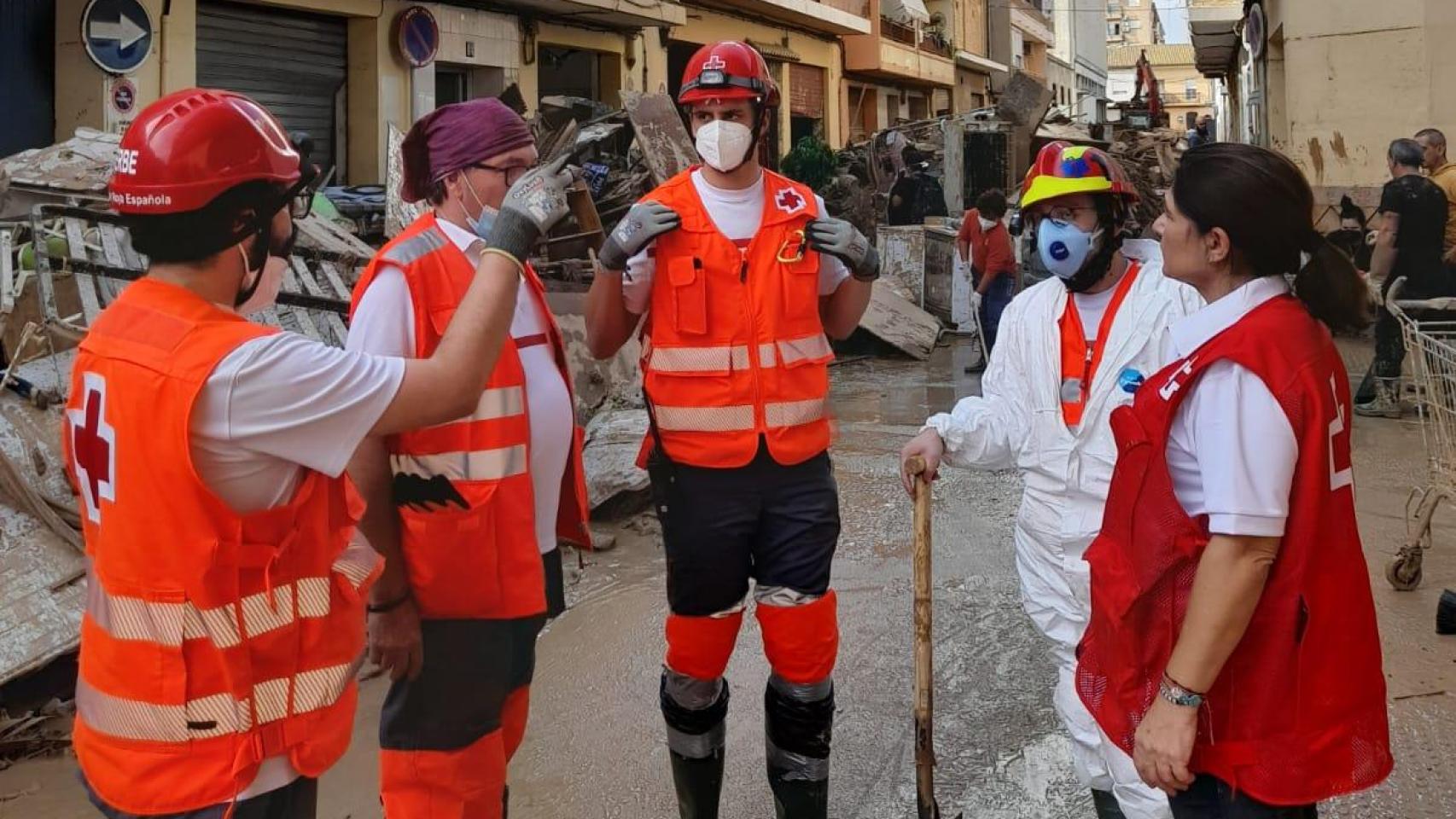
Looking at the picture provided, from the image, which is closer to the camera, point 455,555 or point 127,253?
point 455,555

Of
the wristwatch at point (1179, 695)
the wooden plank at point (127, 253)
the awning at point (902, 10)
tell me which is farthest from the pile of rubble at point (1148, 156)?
the wristwatch at point (1179, 695)

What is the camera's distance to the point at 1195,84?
82.9 m

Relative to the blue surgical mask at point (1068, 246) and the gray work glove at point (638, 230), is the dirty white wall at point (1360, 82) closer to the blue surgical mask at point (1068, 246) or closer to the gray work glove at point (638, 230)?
the blue surgical mask at point (1068, 246)

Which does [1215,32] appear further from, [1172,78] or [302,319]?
[1172,78]

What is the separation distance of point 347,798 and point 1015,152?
1728 centimetres

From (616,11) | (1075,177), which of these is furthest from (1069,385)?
(616,11)

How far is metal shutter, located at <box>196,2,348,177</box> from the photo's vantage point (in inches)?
473

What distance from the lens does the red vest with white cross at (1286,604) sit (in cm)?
177

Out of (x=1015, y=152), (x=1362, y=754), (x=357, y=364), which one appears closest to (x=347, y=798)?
(x=357, y=364)

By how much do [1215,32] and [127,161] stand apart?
926 inches

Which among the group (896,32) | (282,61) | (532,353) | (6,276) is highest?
(896,32)

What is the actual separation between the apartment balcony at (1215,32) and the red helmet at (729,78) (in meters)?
20.1

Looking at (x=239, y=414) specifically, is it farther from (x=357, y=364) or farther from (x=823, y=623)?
(x=823, y=623)

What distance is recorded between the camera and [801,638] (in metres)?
2.93
